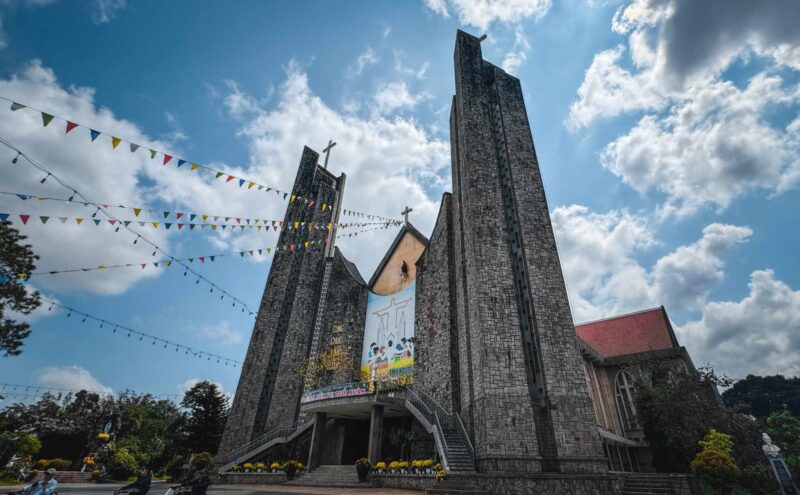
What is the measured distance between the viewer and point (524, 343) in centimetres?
1504

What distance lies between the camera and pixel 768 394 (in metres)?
35.8

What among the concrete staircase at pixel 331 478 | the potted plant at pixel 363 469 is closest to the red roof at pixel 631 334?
the potted plant at pixel 363 469

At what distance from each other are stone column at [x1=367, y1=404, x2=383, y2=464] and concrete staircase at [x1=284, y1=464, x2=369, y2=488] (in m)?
0.97

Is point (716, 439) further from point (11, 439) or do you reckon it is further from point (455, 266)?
point (11, 439)

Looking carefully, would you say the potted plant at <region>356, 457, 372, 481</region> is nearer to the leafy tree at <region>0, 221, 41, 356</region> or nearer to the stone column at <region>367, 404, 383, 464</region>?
the stone column at <region>367, 404, 383, 464</region>

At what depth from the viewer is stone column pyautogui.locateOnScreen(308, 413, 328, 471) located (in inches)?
701

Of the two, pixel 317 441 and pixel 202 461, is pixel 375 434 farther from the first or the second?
pixel 202 461

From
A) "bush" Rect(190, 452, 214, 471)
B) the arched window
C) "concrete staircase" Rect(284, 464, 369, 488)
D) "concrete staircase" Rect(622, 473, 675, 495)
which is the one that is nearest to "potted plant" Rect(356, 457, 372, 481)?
"concrete staircase" Rect(284, 464, 369, 488)

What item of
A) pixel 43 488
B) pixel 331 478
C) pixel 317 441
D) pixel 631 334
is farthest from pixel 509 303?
pixel 43 488

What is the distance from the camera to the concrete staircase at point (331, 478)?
48.2ft

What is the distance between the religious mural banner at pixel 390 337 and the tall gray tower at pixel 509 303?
4209 millimetres

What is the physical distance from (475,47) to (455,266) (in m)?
14.0

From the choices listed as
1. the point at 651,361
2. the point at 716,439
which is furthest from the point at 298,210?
the point at 716,439

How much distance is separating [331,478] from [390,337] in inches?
336
